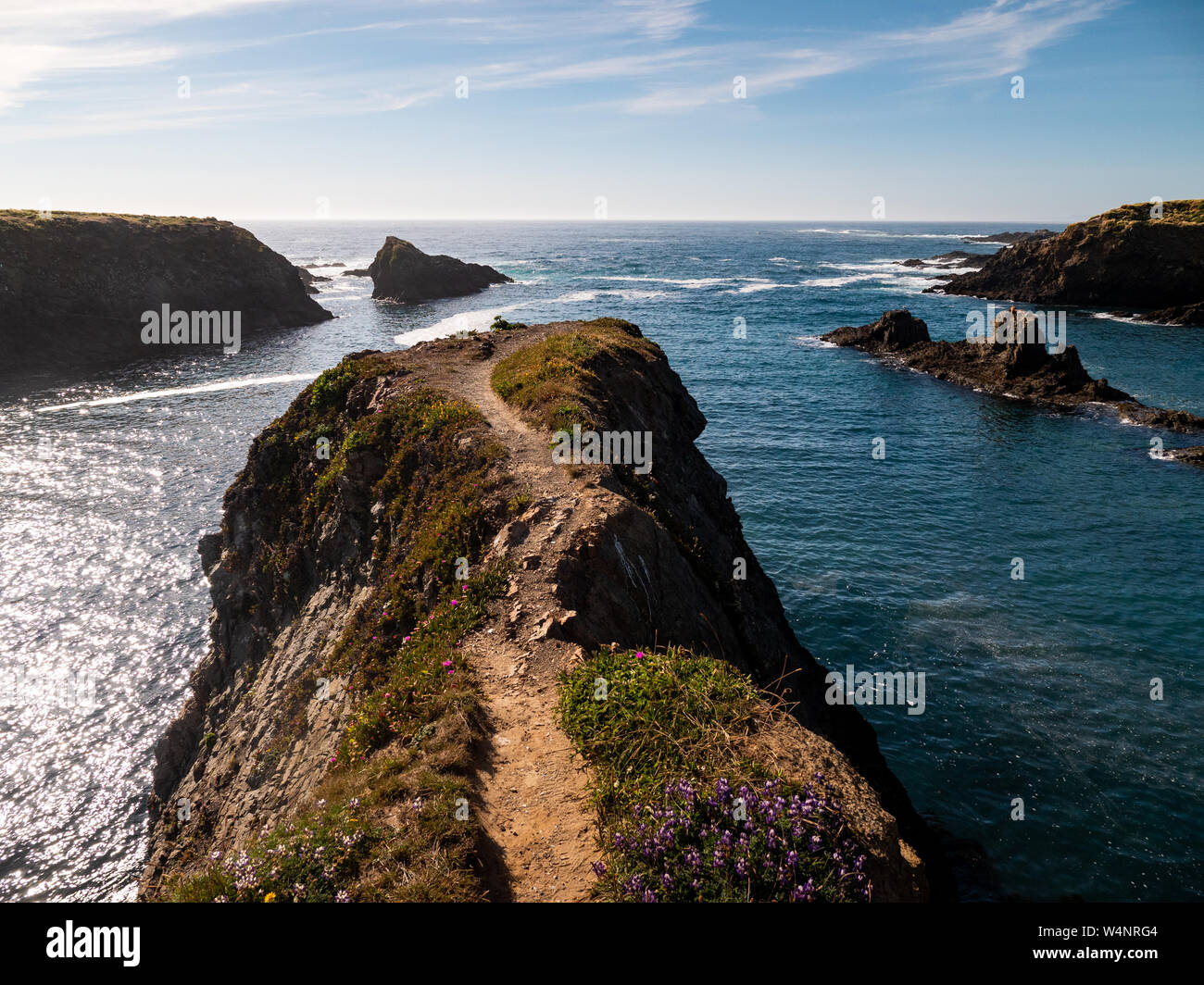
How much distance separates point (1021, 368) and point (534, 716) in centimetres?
6729

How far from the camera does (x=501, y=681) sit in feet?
37.9

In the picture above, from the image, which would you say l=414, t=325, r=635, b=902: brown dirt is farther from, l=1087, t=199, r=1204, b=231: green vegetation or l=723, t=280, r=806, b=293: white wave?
l=723, t=280, r=806, b=293: white wave

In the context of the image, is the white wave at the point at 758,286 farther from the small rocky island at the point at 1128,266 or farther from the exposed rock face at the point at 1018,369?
the exposed rock face at the point at 1018,369

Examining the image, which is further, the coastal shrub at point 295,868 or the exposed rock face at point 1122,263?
the exposed rock face at point 1122,263

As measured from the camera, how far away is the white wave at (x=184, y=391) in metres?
56.0

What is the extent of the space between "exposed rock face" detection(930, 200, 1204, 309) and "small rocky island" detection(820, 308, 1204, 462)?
4304 cm

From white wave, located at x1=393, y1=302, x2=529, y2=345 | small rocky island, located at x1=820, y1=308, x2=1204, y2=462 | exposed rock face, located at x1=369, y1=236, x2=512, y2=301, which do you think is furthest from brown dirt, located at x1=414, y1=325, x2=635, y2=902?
exposed rock face, located at x1=369, y1=236, x2=512, y2=301

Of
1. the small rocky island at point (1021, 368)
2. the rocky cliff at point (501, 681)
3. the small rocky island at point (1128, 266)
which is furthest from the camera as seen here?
the small rocky island at point (1128, 266)

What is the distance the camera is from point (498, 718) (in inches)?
422

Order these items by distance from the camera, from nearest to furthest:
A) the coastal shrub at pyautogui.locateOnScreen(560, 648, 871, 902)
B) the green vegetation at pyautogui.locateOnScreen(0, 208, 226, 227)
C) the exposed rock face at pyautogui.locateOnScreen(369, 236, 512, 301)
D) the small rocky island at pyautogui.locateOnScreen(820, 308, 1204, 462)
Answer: the coastal shrub at pyautogui.locateOnScreen(560, 648, 871, 902) → the small rocky island at pyautogui.locateOnScreen(820, 308, 1204, 462) → the green vegetation at pyautogui.locateOnScreen(0, 208, 226, 227) → the exposed rock face at pyautogui.locateOnScreen(369, 236, 512, 301)

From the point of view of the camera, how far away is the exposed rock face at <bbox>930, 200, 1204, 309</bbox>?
294 feet

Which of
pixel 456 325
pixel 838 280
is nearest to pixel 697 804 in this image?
pixel 456 325

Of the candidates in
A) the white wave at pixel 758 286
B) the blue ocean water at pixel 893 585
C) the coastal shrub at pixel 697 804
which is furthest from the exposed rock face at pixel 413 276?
the coastal shrub at pixel 697 804
